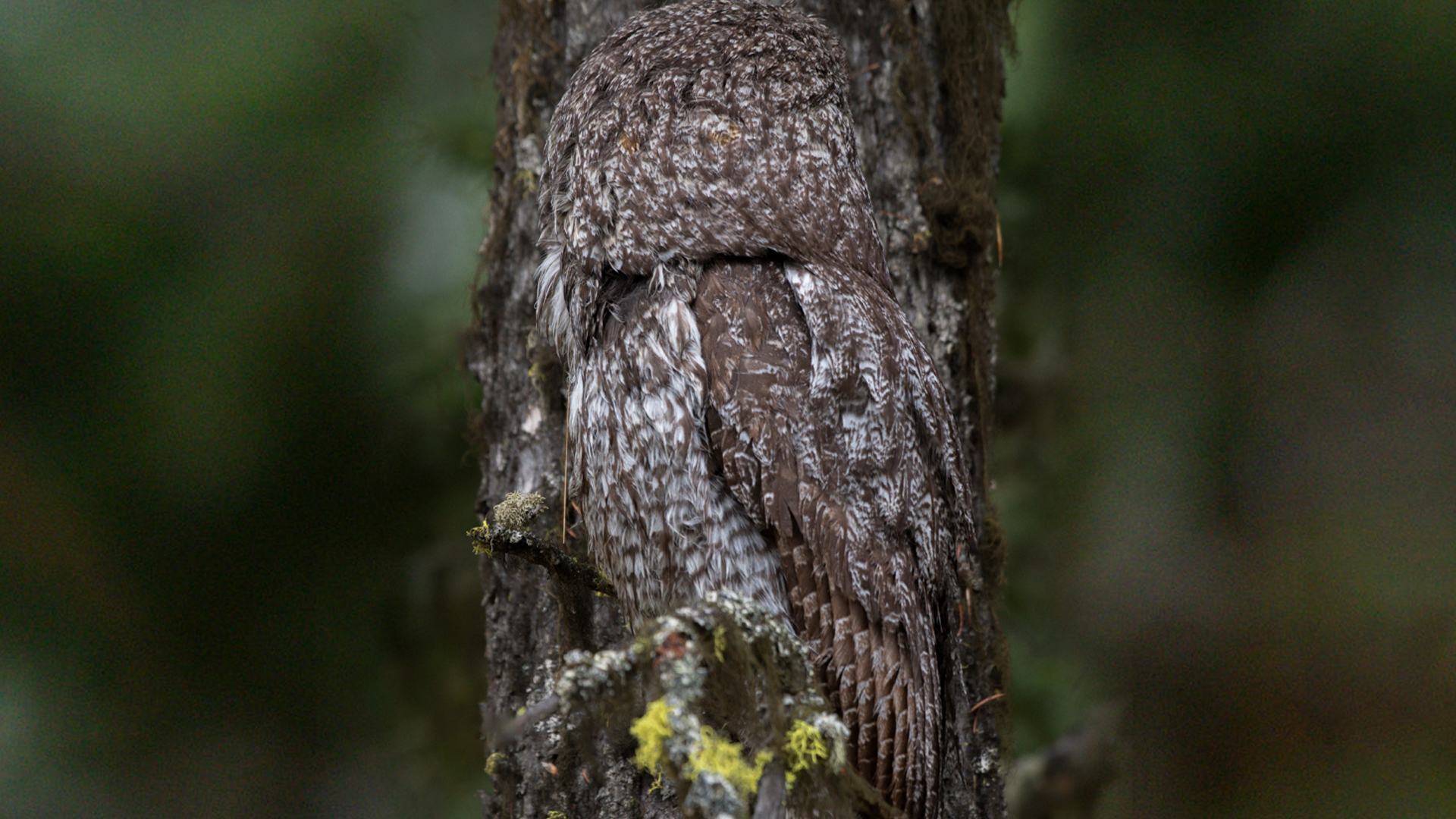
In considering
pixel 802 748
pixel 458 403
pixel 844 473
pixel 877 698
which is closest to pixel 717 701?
pixel 802 748

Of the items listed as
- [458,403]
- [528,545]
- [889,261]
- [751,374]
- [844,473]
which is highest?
[889,261]

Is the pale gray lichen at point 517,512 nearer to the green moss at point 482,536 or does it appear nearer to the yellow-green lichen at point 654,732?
the green moss at point 482,536

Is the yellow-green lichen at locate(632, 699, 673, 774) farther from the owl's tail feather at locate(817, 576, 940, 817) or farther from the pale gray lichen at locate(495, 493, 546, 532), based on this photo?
the pale gray lichen at locate(495, 493, 546, 532)

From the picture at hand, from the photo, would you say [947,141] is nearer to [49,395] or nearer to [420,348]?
[420,348]

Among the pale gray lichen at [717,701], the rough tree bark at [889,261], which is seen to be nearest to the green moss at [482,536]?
the rough tree bark at [889,261]

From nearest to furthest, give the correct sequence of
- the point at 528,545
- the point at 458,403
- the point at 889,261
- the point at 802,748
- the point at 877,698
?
the point at 802,748 < the point at 877,698 < the point at 528,545 < the point at 889,261 < the point at 458,403

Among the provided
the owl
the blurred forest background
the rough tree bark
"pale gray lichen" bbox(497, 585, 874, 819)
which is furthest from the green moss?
the blurred forest background

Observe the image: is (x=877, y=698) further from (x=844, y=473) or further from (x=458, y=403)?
(x=458, y=403)
